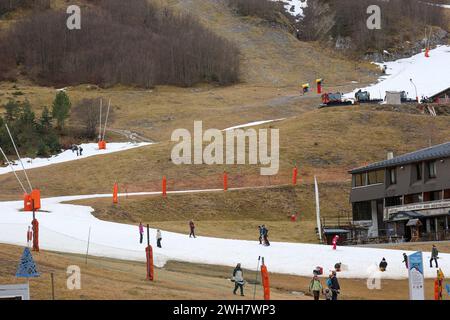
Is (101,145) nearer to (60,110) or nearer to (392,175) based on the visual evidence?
(60,110)

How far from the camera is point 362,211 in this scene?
74.6m

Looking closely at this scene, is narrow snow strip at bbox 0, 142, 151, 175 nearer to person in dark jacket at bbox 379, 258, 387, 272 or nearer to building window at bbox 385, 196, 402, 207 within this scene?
building window at bbox 385, 196, 402, 207

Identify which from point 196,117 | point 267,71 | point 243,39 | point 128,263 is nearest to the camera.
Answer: point 128,263

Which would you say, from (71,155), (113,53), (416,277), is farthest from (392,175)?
(113,53)

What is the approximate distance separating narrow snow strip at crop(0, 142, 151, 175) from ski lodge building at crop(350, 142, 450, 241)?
38.8 meters

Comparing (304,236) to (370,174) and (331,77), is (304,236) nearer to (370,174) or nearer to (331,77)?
(370,174)

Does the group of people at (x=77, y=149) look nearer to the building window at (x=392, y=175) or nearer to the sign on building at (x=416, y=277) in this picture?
the building window at (x=392, y=175)

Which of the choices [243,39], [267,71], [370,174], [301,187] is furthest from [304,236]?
[243,39]

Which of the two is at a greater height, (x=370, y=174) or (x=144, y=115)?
(x=144, y=115)

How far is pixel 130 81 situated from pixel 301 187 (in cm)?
8410

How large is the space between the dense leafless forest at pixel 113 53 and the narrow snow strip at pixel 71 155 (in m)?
49.9

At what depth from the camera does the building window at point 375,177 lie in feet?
240

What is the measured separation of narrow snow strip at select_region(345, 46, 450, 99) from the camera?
147 metres

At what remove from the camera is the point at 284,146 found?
9850 cm
